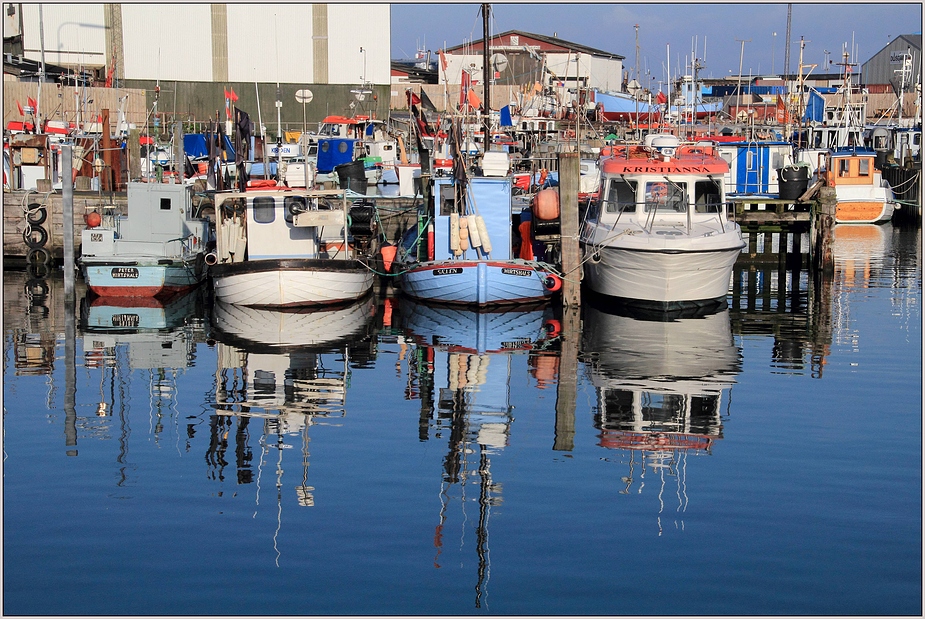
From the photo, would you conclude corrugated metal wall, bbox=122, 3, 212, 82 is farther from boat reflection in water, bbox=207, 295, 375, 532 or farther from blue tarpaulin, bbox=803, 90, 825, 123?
boat reflection in water, bbox=207, 295, 375, 532

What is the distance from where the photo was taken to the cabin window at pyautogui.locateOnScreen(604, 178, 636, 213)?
24109mm

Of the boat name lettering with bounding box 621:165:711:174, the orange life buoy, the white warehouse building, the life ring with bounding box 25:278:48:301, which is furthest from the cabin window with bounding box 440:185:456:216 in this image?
the white warehouse building

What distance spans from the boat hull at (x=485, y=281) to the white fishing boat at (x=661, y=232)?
114 cm

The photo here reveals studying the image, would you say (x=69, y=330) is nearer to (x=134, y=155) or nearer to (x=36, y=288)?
(x=36, y=288)

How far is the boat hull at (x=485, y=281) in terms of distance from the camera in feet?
75.6

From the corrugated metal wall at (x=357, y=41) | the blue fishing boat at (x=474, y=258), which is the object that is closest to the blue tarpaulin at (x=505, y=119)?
the corrugated metal wall at (x=357, y=41)

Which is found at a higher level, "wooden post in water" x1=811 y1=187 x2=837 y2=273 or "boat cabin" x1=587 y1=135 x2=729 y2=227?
"boat cabin" x1=587 y1=135 x2=729 y2=227

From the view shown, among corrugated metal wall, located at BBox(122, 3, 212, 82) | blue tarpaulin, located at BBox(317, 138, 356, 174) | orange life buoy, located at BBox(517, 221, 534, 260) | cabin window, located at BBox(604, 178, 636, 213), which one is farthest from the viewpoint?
corrugated metal wall, located at BBox(122, 3, 212, 82)

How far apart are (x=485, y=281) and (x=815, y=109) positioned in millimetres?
37108

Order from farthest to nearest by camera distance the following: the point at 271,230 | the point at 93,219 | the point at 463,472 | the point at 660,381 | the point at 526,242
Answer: the point at 93,219, the point at 526,242, the point at 271,230, the point at 660,381, the point at 463,472

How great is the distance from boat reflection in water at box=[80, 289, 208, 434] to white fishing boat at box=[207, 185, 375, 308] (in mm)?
1208

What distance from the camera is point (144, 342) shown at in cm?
1986

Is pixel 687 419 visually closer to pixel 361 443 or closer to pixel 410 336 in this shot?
pixel 361 443

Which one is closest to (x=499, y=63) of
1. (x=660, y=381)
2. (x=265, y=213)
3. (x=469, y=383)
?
(x=265, y=213)
